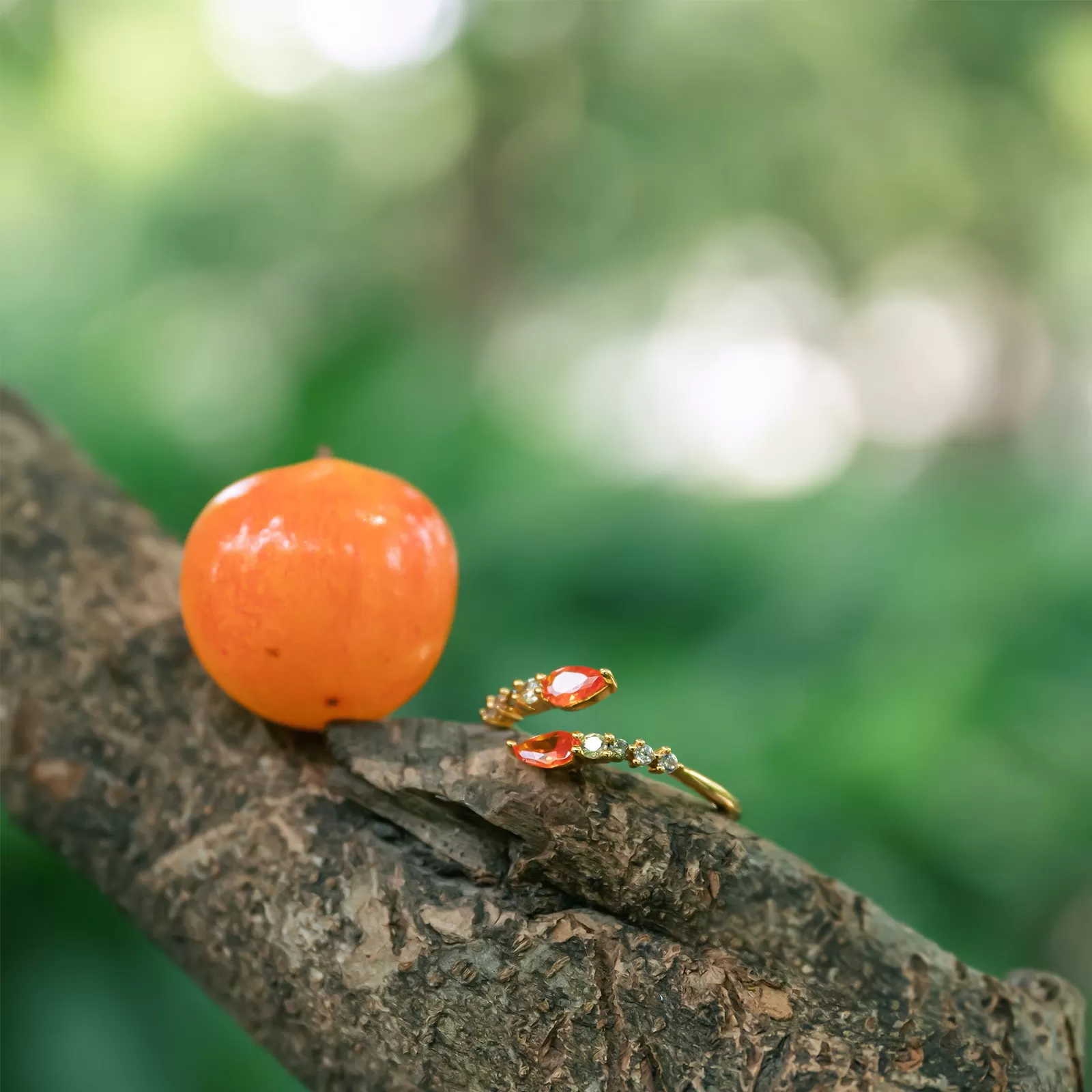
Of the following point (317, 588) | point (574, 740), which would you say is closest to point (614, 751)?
point (574, 740)

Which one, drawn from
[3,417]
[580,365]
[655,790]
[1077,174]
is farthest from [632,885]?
[1077,174]

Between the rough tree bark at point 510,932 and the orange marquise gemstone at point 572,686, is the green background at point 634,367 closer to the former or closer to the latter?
the rough tree bark at point 510,932

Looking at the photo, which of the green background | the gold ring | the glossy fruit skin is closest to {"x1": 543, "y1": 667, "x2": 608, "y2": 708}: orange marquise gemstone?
the gold ring

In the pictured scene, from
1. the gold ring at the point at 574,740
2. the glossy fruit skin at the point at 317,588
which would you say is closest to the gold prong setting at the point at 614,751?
the gold ring at the point at 574,740

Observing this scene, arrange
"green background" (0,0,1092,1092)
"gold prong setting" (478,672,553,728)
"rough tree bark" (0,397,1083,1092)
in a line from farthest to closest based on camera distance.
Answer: "green background" (0,0,1092,1092)
"gold prong setting" (478,672,553,728)
"rough tree bark" (0,397,1083,1092)

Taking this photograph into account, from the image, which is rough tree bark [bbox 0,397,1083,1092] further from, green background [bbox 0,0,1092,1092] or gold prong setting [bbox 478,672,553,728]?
green background [bbox 0,0,1092,1092]
